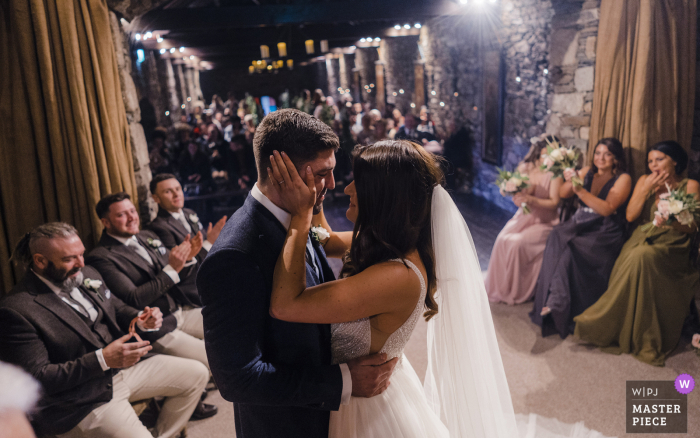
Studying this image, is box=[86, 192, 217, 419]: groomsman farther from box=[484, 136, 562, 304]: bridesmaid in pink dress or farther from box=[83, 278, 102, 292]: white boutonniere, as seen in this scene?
box=[484, 136, 562, 304]: bridesmaid in pink dress

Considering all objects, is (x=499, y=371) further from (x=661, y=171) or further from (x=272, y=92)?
(x=272, y=92)

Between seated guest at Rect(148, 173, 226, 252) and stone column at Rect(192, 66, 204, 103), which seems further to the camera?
stone column at Rect(192, 66, 204, 103)

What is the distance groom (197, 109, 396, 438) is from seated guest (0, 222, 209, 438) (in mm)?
1027

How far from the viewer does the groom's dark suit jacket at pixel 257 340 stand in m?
1.24

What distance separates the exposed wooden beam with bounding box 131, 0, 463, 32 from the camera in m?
7.11

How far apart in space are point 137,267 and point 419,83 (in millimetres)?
8410

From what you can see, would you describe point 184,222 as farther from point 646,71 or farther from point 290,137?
point 646,71

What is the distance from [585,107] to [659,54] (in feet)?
2.75

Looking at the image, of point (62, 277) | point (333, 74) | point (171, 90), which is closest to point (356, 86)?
point (333, 74)

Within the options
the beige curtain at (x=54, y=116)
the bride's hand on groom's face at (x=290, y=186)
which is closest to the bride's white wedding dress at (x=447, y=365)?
the bride's hand on groom's face at (x=290, y=186)

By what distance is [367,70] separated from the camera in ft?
46.4

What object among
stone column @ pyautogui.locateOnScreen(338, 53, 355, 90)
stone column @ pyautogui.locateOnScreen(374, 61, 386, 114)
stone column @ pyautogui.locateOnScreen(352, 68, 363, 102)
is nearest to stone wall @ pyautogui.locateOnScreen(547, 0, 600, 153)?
stone column @ pyautogui.locateOnScreen(374, 61, 386, 114)

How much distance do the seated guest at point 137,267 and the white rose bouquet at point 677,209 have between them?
317cm

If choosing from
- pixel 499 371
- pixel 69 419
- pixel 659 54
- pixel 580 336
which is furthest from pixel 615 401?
pixel 69 419
